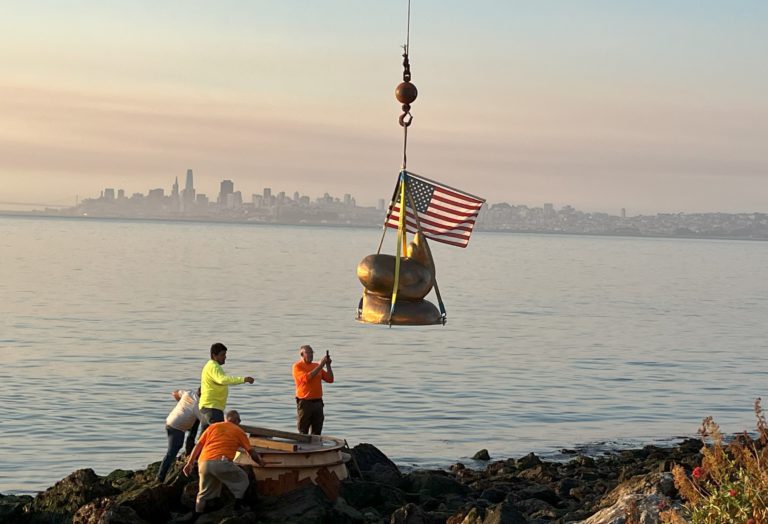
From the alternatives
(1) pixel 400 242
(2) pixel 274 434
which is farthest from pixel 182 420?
(1) pixel 400 242

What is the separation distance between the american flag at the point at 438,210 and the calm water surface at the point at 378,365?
13051 mm

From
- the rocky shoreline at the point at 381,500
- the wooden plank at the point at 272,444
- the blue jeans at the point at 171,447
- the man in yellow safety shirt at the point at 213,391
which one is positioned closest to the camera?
the rocky shoreline at the point at 381,500

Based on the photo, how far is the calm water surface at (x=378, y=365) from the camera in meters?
32.0

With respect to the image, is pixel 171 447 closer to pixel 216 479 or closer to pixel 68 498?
pixel 68 498

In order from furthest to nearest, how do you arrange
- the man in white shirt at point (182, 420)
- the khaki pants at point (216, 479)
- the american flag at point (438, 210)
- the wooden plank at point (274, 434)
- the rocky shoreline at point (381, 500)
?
the man in white shirt at point (182, 420)
the wooden plank at point (274, 434)
the khaki pants at point (216, 479)
the rocky shoreline at point (381, 500)
the american flag at point (438, 210)

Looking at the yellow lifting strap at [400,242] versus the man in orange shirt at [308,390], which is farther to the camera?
the man in orange shirt at [308,390]

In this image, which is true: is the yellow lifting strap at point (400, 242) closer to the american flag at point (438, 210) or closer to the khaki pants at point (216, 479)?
the american flag at point (438, 210)

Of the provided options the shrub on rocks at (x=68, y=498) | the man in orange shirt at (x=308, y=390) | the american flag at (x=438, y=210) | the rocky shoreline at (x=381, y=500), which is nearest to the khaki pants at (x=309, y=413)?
the man in orange shirt at (x=308, y=390)

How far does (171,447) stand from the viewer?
19.3 m

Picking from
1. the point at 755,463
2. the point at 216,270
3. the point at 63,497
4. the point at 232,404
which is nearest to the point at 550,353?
the point at 232,404

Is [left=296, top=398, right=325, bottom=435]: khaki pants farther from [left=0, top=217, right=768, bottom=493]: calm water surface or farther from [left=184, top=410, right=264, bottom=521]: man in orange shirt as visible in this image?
[left=0, top=217, right=768, bottom=493]: calm water surface

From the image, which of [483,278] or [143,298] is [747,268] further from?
[143,298]

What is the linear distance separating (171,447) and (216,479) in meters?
2.69

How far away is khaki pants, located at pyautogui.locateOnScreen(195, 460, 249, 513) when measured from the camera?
1664 cm
